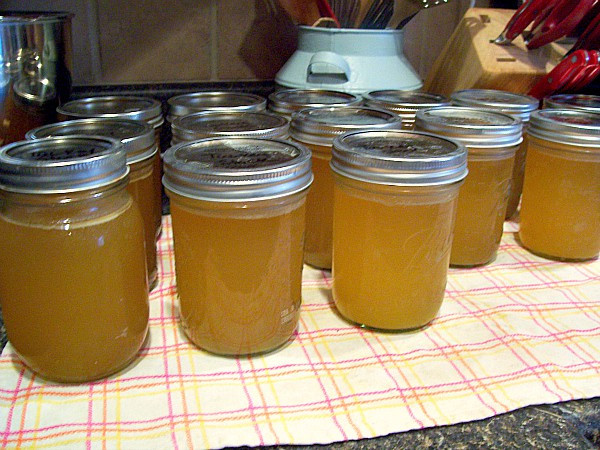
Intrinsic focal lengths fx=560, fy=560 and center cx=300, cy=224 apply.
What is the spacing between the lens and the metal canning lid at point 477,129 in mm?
752

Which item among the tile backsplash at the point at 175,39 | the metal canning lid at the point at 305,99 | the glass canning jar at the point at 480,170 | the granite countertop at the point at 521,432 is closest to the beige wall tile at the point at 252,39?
the tile backsplash at the point at 175,39

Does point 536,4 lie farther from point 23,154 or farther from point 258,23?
point 23,154

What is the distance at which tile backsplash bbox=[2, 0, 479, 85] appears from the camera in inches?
39.1

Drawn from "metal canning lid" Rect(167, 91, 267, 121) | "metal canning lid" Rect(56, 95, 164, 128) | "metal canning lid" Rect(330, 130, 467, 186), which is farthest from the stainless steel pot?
"metal canning lid" Rect(330, 130, 467, 186)

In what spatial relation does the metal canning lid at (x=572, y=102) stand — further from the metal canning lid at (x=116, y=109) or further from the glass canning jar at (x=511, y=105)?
the metal canning lid at (x=116, y=109)

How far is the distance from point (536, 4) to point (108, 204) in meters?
0.88

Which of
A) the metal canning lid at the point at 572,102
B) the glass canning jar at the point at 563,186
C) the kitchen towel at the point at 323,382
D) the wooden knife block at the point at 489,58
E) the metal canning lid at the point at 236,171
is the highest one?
the wooden knife block at the point at 489,58

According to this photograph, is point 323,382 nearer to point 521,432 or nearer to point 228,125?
point 521,432

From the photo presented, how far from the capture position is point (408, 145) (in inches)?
26.8

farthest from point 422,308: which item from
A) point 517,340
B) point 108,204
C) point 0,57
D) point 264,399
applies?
point 0,57

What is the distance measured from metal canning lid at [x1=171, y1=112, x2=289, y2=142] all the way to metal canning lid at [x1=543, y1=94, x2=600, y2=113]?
498 mm

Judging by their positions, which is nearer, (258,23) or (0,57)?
(0,57)

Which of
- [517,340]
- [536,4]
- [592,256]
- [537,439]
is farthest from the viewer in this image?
[536,4]

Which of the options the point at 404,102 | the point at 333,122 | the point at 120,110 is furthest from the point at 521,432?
the point at 120,110
